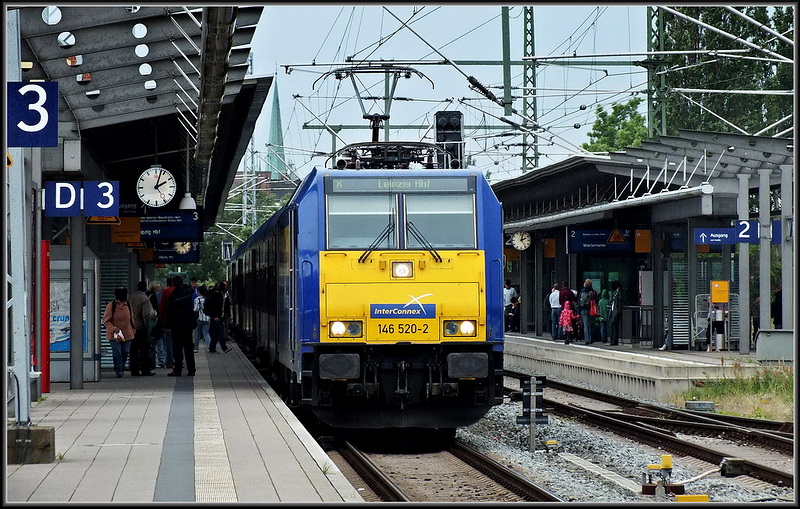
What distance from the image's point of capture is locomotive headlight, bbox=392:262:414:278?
14312mm

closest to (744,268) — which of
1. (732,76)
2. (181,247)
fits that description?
(181,247)

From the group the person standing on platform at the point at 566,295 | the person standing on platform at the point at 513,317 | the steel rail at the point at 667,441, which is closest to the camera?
the steel rail at the point at 667,441

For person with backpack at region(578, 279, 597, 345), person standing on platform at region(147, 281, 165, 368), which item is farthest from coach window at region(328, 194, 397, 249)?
person with backpack at region(578, 279, 597, 345)

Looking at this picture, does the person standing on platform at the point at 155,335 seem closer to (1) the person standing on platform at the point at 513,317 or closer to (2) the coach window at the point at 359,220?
(2) the coach window at the point at 359,220

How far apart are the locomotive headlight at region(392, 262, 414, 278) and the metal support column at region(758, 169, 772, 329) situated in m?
10.5

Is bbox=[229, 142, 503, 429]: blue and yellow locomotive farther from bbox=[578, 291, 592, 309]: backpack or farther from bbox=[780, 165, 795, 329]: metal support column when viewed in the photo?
bbox=[578, 291, 592, 309]: backpack

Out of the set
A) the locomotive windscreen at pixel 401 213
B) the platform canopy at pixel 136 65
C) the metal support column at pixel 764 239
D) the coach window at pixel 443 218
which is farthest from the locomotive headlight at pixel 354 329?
the metal support column at pixel 764 239

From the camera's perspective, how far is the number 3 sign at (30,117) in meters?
9.91

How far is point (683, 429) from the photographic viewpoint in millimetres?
16922

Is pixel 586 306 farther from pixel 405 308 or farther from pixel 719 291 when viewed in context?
pixel 405 308

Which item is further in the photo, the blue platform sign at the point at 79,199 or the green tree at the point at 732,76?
the green tree at the point at 732,76

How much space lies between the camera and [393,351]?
1421 centimetres

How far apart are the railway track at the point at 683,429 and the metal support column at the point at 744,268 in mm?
3934

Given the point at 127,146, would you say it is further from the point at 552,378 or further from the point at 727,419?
the point at 727,419
